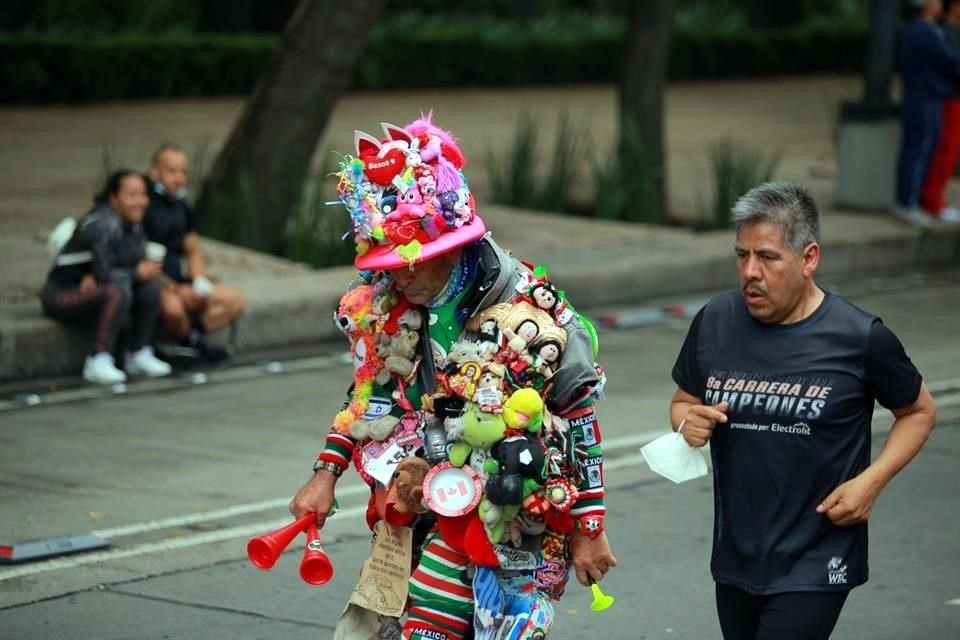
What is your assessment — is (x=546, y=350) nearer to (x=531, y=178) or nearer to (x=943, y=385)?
(x=943, y=385)

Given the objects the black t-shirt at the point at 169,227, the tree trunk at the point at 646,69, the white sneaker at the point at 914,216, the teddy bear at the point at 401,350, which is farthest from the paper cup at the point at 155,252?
the white sneaker at the point at 914,216

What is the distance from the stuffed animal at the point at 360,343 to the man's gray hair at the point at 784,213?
91cm

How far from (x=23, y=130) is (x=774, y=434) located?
56.2ft

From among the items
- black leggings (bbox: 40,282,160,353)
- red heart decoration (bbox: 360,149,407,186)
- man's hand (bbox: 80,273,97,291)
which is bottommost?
black leggings (bbox: 40,282,160,353)

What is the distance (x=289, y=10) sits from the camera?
29.5 meters

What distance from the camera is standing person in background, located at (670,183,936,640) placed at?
4.29m

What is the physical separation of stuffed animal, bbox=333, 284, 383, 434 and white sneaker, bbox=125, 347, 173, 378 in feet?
20.0

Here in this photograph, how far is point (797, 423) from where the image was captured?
431 centimetres

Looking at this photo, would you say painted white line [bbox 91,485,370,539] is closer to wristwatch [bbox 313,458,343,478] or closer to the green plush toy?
wristwatch [bbox 313,458,343,478]

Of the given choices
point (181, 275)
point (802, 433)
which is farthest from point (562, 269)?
point (802, 433)

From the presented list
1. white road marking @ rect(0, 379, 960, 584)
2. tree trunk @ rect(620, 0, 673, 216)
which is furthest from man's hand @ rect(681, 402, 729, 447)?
tree trunk @ rect(620, 0, 673, 216)

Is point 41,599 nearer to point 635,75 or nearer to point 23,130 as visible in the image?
point 635,75

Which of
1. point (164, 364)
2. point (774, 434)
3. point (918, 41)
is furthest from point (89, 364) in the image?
point (918, 41)

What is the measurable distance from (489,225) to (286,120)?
187cm
